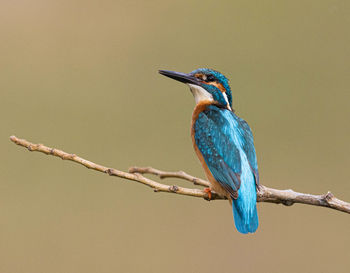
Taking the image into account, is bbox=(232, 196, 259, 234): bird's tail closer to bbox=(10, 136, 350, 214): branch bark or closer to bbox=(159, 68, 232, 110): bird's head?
bbox=(10, 136, 350, 214): branch bark

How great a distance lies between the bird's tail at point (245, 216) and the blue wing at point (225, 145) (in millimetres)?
44

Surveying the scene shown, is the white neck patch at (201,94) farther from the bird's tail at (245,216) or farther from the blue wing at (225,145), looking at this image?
the bird's tail at (245,216)

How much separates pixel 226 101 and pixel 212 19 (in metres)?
2.37

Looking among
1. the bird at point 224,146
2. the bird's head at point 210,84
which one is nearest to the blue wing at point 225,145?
the bird at point 224,146

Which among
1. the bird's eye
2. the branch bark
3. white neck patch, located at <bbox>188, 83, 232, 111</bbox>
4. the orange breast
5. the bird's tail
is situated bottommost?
the bird's tail

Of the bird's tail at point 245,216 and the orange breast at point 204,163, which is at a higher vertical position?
the orange breast at point 204,163

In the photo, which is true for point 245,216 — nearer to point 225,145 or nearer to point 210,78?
point 225,145

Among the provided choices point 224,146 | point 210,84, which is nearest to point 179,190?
point 224,146

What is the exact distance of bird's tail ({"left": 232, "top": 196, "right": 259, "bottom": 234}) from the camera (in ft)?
5.11

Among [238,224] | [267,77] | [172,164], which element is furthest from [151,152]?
[238,224]

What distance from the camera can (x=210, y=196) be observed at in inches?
69.8

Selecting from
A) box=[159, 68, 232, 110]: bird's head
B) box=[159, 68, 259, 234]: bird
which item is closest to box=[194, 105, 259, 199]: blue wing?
box=[159, 68, 259, 234]: bird

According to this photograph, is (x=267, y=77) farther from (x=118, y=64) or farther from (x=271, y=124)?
(x=118, y=64)

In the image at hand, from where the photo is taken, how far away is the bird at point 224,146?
1661 millimetres
